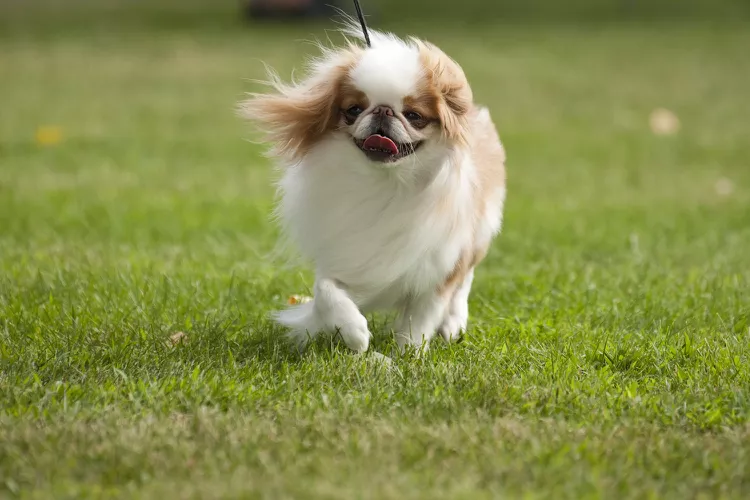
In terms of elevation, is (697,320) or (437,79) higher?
(437,79)

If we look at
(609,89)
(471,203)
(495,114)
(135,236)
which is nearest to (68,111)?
(495,114)

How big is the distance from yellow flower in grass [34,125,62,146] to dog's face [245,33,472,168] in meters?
7.16

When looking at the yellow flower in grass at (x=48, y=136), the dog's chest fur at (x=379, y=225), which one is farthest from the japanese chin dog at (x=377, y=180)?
the yellow flower in grass at (x=48, y=136)

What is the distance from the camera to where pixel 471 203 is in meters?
4.23

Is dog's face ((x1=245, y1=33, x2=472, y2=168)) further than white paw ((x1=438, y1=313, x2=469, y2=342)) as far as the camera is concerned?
No

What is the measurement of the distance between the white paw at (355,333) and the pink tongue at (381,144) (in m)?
0.69

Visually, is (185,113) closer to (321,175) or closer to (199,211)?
(199,211)

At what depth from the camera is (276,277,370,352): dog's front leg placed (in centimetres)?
405

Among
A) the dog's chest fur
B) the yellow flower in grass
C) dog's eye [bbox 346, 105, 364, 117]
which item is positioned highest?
dog's eye [bbox 346, 105, 364, 117]

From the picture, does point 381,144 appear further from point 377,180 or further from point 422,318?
point 422,318

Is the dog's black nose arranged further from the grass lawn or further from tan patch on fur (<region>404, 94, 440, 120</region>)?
the grass lawn

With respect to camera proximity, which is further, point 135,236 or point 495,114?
point 495,114

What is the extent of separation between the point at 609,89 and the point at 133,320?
12197mm

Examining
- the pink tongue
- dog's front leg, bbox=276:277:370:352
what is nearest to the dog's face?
the pink tongue
